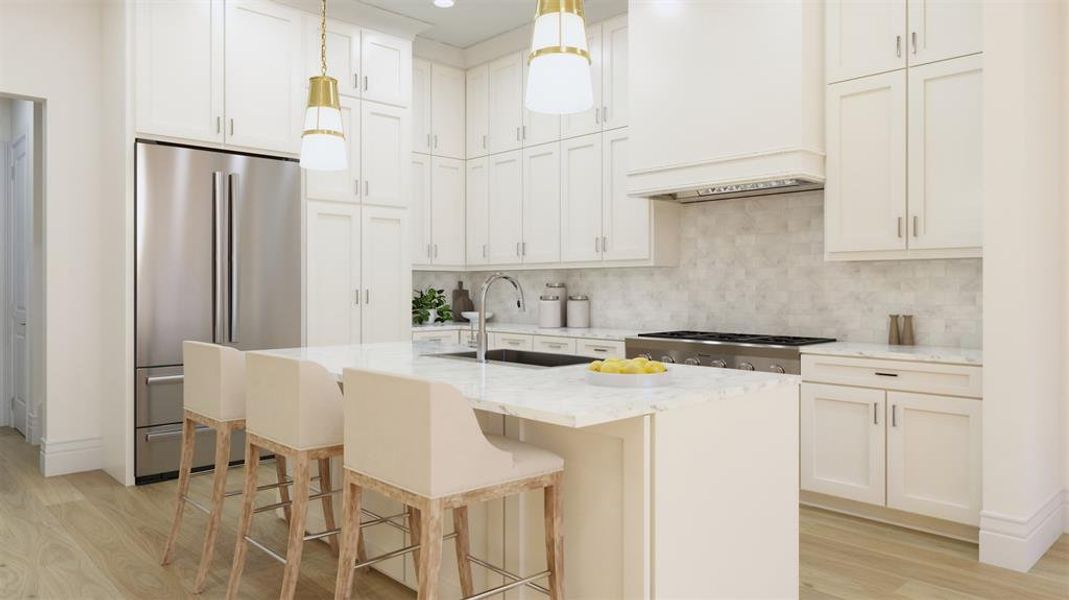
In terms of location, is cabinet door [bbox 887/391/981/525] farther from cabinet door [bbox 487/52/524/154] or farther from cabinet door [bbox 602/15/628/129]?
cabinet door [bbox 487/52/524/154]

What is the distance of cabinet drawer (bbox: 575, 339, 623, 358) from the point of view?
4.50 metres

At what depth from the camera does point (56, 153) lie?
4.32 meters

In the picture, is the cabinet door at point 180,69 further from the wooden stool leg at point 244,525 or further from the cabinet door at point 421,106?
the wooden stool leg at point 244,525

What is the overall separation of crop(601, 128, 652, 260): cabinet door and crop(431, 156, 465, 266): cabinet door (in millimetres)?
1481

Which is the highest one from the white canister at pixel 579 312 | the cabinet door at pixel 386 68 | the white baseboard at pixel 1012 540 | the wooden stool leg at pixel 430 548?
the cabinet door at pixel 386 68

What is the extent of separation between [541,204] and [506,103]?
88 centimetres

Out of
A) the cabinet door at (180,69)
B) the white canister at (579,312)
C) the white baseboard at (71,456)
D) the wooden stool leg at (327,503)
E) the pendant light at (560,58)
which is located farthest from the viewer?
the white canister at (579,312)

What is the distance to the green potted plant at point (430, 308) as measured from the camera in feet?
19.0

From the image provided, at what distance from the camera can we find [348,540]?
207cm

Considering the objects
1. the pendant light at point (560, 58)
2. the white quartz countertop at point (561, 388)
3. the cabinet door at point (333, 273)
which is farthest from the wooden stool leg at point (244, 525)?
the cabinet door at point (333, 273)

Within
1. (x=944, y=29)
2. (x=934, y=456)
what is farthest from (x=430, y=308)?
(x=944, y=29)

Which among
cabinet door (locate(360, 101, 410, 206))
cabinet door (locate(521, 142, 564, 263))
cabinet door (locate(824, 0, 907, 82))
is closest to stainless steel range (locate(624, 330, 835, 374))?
cabinet door (locate(521, 142, 564, 263))

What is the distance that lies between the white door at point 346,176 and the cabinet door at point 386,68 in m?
0.18

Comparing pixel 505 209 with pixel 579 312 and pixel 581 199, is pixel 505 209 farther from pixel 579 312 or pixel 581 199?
pixel 579 312
